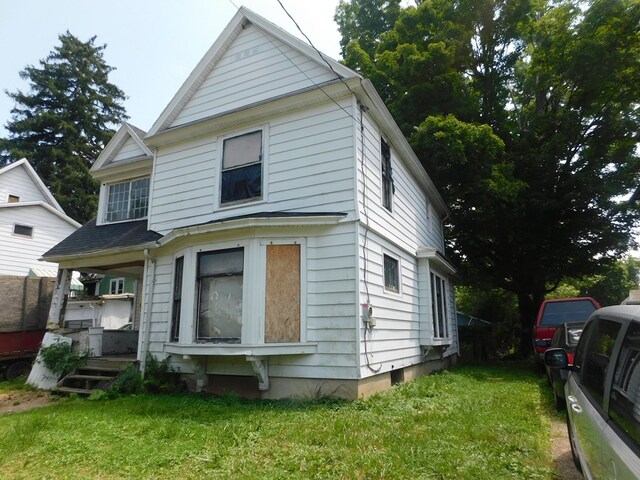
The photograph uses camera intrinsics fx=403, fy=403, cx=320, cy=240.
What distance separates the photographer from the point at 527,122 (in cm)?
1916

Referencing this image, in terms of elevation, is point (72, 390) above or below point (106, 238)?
below

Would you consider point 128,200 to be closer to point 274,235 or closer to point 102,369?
point 102,369

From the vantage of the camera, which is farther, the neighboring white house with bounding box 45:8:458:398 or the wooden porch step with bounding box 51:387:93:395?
the wooden porch step with bounding box 51:387:93:395

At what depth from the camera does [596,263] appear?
18.2 meters

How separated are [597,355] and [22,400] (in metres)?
10.3

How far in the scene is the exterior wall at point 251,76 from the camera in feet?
28.6

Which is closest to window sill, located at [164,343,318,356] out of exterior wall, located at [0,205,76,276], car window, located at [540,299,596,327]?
car window, located at [540,299,596,327]

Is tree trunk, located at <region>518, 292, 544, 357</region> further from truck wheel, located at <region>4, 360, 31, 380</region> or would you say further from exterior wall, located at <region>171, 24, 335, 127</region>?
truck wheel, located at <region>4, 360, 31, 380</region>

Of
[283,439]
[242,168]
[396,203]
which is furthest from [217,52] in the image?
[283,439]

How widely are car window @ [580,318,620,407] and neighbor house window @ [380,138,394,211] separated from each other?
19.5 ft

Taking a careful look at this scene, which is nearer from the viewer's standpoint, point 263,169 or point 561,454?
point 561,454

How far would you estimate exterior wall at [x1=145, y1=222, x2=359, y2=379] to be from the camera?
7.00 metres

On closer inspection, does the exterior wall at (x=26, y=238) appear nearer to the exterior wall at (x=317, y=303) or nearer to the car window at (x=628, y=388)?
the exterior wall at (x=317, y=303)

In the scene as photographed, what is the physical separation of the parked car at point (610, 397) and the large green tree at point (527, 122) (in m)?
11.9
